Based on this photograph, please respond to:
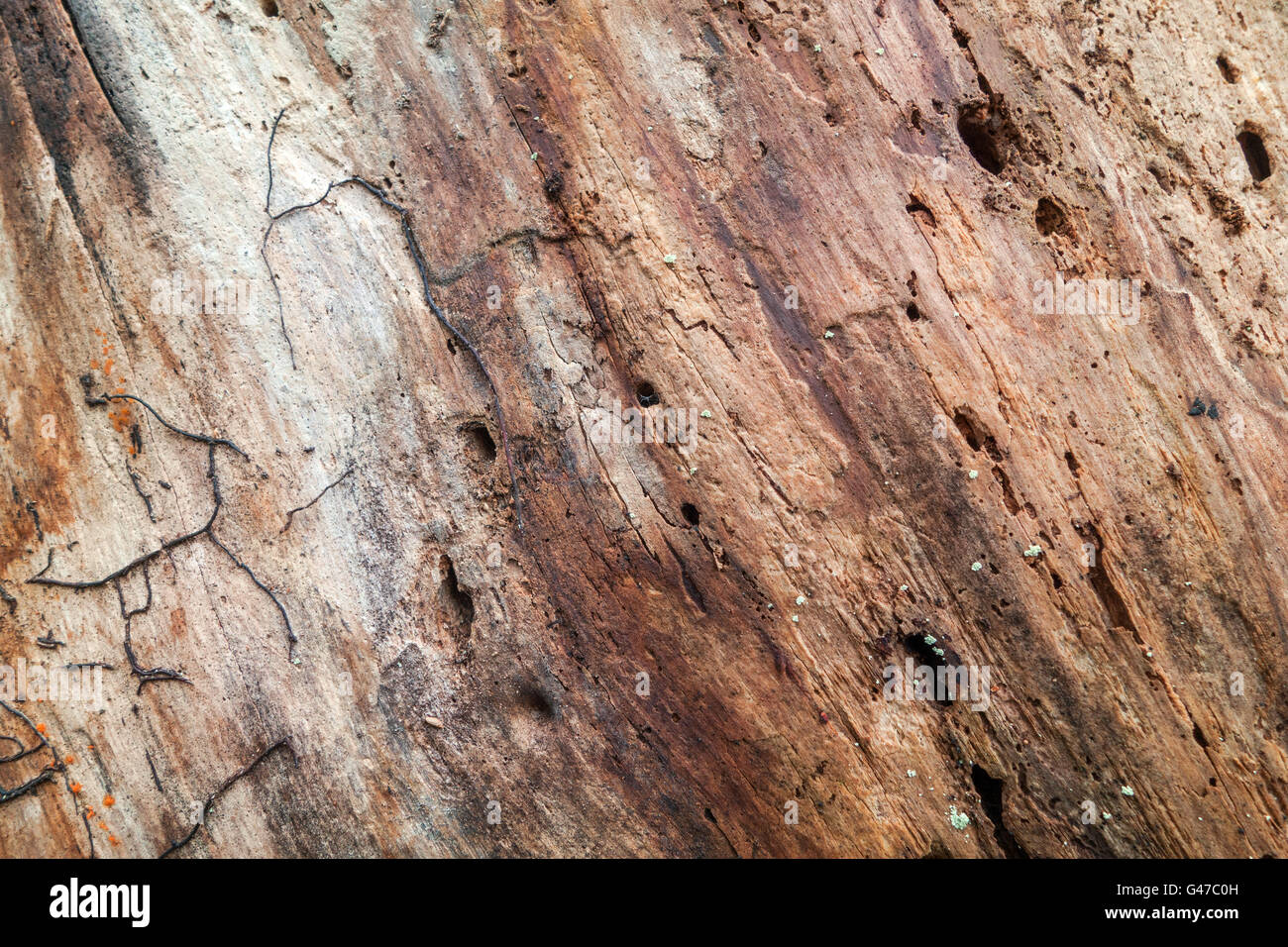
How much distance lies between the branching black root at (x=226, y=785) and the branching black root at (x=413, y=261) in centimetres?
199

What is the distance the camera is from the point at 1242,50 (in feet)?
17.3

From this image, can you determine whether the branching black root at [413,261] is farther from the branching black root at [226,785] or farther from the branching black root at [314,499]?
the branching black root at [226,785]

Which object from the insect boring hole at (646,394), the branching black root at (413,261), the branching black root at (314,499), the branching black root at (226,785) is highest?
the branching black root at (413,261)

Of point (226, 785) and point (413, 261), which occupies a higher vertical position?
point (413, 261)

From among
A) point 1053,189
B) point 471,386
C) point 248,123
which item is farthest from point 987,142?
point 248,123

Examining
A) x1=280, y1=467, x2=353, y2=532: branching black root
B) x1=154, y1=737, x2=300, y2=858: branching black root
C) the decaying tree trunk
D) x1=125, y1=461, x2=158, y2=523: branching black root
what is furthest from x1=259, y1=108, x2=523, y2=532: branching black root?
x1=154, y1=737, x2=300, y2=858: branching black root

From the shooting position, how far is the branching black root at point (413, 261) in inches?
191

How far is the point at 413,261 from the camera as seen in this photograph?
16.1ft

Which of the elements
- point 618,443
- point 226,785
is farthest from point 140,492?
point 618,443

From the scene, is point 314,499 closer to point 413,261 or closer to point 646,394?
point 413,261

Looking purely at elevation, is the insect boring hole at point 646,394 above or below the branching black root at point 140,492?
above

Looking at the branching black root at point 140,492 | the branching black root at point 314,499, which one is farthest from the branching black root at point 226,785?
the branching black root at point 140,492

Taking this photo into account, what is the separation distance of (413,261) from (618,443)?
1803 millimetres

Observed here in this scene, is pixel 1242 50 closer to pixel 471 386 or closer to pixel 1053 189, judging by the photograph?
pixel 1053 189
